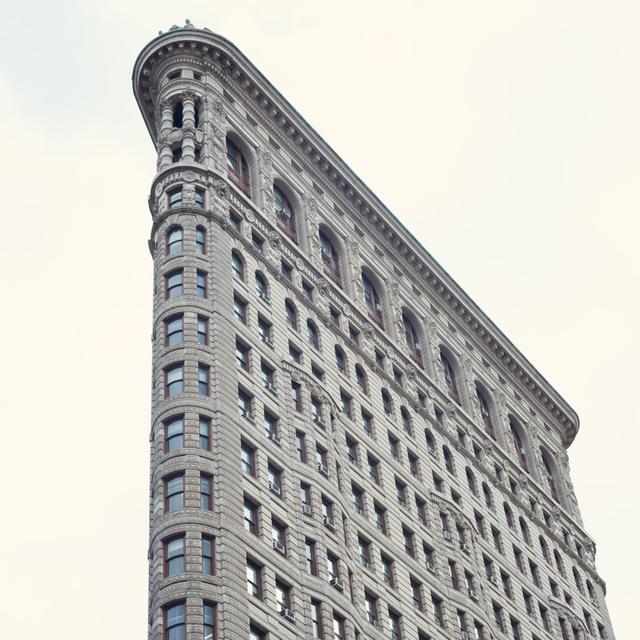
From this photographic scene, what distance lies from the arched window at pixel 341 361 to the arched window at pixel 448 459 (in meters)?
11.3

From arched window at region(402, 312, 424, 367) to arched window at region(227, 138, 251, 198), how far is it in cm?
1764

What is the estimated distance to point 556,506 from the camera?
380 feet

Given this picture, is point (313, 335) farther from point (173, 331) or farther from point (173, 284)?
point (173, 331)

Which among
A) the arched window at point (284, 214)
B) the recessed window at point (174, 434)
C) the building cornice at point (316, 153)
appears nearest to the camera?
the recessed window at point (174, 434)

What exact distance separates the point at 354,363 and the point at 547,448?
34.2 metres

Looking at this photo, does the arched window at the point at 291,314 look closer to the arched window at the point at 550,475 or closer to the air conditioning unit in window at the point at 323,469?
the air conditioning unit in window at the point at 323,469

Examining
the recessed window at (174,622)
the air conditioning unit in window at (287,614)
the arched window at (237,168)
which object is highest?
the arched window at (237,168)

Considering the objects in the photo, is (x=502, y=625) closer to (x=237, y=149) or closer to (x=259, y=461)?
(x=259, y=461)

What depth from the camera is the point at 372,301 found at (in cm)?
10769

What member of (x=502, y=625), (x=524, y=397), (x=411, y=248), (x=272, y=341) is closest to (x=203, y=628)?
(x=272, y=341)

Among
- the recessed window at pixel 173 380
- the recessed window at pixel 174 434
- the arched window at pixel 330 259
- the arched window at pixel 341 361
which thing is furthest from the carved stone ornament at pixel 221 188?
the recessed window at pixel 174 434

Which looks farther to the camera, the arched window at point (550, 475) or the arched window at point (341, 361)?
the arched window at point (550, 475)

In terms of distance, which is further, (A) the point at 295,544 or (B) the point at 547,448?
(B) the point at 547,448

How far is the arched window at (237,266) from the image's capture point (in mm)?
88625
